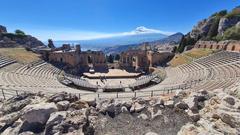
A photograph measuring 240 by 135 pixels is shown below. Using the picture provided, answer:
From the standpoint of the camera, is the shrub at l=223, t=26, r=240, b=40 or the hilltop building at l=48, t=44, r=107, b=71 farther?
the shrub at l=223, t=26, r=240, b=40

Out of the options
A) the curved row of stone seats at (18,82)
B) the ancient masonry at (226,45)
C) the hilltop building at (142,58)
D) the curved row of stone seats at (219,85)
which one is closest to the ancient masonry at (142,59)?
the hilltop building at (142,58)

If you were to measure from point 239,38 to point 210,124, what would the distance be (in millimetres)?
54198

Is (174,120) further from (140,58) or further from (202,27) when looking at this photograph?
(202,27)

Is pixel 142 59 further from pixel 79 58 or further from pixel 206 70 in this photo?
pixel 206 70

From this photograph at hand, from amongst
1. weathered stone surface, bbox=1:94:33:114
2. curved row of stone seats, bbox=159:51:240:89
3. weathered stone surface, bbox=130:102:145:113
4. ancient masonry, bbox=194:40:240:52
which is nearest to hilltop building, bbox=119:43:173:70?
curved row of stone seats, bbox=159:51:240:89

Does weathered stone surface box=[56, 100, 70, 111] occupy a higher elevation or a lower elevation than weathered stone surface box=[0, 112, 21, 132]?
higher

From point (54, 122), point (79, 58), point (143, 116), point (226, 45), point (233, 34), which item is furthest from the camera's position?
point (79, 58)

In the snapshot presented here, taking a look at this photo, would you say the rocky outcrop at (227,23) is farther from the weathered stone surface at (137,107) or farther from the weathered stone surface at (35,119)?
the weathered stone surface at (35,119)

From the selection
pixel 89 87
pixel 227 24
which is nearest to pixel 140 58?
pixel 89 87

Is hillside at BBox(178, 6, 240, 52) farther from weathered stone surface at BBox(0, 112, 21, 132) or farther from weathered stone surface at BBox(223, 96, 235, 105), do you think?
weathered stone surface at BBox(0, 112, 21, 132)

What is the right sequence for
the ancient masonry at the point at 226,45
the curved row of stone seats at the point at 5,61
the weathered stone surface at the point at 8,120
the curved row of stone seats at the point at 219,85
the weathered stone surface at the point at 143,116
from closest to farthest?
1. the weathered stone surface at the point at 8,120
2. the weathered stone surface at the point at 143,116
3. the curved row of stone seats at the point at 219,85
4. the curved row of stone seats at the point at 5,61
5. the ancient masonry at the point at 226,45

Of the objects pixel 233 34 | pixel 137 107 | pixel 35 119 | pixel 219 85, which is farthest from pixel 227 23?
pixel 35 119

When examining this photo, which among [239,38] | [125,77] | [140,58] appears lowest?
[125,77]

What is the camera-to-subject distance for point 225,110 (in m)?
12.2
